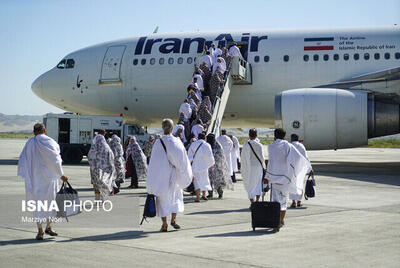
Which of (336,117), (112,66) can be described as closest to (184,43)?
(112,66)

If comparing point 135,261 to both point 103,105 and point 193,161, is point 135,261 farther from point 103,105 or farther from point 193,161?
point 103,105

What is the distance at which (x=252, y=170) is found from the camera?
10367 mm

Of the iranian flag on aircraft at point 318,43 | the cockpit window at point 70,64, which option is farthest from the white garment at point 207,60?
the cockpit window at point 70,64

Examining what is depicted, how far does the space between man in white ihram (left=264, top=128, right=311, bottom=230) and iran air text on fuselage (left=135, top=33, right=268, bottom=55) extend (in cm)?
1352

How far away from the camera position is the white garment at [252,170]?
10.3m

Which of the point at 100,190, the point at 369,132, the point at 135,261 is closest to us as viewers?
the point at 135,261

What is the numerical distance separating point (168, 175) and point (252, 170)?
265cm

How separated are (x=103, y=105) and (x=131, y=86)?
5.47 ft

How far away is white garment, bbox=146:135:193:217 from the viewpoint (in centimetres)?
809

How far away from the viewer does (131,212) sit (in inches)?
396

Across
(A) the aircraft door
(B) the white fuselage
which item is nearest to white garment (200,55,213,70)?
(B) the white fuselage

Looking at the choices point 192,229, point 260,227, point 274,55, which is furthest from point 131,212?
point 274,55

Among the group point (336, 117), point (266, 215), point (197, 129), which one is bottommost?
point (266, 215)

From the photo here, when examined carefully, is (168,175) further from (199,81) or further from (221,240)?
(199,81)
